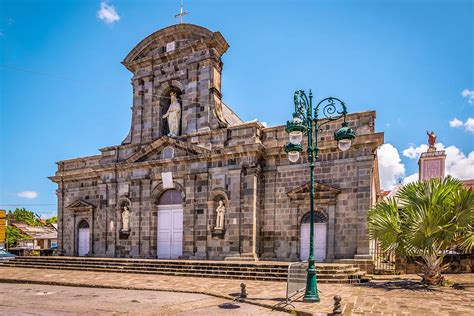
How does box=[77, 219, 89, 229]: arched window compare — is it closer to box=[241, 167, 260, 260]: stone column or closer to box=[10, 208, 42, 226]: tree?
box=[241, 167, 260, 260]: stone column

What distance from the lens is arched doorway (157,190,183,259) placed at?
Result: 68.8 ft

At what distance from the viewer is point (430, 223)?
12320mm

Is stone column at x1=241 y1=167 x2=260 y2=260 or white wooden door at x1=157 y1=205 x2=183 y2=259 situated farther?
white wooden door at x1=157 y1=205 x2=183 y2=259

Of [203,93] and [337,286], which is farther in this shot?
[203,93]

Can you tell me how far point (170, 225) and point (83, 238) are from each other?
695 cm

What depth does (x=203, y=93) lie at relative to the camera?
843 inches

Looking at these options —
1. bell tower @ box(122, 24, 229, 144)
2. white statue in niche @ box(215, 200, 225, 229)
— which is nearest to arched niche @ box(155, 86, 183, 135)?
bell tower @ box(122, 24, 229, 144)

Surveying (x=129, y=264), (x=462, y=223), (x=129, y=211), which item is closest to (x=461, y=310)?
(x=462, y=223)

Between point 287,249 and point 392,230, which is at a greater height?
point 392,230

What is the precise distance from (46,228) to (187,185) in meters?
47.3

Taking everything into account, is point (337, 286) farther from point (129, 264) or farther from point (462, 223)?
point (129, 264)

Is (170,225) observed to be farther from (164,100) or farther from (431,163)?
(431,163)

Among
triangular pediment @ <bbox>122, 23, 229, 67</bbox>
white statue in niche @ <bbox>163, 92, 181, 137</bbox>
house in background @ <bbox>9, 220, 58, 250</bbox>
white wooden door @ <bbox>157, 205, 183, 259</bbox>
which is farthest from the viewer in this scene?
house in background @ <bbox>9, 220, 58, 250</bbox>

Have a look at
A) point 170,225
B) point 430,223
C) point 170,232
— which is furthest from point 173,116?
point 430,223
